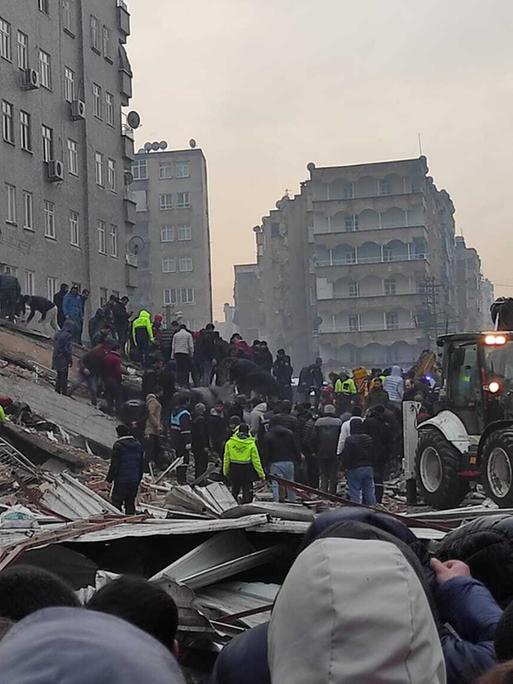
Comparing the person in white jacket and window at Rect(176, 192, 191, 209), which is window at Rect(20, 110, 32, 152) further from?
window at Rect(176, 192, 191, 209)

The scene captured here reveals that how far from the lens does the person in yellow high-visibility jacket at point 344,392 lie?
86.1 ft

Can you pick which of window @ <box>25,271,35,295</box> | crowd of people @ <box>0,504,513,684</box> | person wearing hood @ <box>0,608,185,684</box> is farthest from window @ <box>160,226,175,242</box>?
person wearing hood @ <box>0,608,185,684</box>

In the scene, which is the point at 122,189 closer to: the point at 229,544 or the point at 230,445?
the point at 230,445

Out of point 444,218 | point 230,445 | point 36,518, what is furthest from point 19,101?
point 444,218

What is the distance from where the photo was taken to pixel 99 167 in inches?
1614

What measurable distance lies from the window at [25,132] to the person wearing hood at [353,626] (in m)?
34.1

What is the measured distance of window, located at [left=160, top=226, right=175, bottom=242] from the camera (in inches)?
3356

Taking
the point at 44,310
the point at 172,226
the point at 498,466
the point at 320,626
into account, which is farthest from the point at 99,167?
the point at 172,226

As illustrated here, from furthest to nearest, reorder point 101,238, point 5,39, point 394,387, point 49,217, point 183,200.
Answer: point 183,200
point 101,238
point 49,217
point 5,39
point 394,387

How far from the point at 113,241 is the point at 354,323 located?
42.7 m

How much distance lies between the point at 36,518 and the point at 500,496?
262 inches

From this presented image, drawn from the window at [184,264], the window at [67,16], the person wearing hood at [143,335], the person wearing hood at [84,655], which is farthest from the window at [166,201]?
the person wearing hood at [84,655]

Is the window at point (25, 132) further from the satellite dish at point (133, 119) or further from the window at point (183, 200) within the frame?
the window at point (183, 200)

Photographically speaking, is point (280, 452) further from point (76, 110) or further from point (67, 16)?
point (67, 16)
